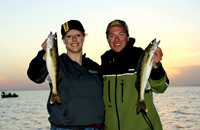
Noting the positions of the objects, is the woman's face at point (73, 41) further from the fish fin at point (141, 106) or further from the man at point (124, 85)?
the fish fin at point (141, 106)

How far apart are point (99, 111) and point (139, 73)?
126 cm

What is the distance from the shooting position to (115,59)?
5027 mm

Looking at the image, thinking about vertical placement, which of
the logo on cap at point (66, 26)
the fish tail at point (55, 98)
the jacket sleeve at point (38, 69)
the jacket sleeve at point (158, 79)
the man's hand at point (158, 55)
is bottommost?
the fish tail at point (55, 98)

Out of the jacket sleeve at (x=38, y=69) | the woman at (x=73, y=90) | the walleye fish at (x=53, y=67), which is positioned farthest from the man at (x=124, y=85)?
the jacket sleeve at (x=38, y=69)

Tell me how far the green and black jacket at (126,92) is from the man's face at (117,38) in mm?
177

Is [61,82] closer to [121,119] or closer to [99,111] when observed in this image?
[99,111]

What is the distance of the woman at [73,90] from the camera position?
160 inches

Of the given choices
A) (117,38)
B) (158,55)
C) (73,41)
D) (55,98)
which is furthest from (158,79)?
(55,98)

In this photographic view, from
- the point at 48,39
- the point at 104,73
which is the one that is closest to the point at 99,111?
the point at 104,73

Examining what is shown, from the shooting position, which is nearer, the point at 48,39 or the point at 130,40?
the point at 48,39

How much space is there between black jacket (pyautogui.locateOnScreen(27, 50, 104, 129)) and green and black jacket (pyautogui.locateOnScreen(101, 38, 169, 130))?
326 millimetres

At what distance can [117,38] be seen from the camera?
16.8 feet

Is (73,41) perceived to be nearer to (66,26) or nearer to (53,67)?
(66,26)

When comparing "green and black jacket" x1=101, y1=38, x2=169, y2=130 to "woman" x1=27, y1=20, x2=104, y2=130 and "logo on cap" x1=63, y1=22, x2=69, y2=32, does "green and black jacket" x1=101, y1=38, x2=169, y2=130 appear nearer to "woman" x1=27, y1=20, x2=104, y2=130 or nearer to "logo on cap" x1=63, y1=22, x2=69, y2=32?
"woman" x1=27, y1=20, x2=104, y2=130
